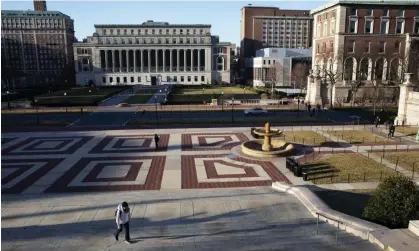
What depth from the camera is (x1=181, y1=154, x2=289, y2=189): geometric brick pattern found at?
23062mm

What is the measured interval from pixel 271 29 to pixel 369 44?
111m

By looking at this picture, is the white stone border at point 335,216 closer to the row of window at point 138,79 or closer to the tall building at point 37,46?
the row of window at point 138,79

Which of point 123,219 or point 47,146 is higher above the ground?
point 123,219

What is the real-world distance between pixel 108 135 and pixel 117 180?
16.3m

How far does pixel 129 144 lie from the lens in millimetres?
34656

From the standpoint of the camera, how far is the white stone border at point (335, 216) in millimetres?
13008

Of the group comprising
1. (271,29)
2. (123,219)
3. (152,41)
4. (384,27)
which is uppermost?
(271,29)

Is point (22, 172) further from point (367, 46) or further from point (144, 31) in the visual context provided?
point (144, 31)

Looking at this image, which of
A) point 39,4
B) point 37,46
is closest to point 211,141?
Answer: point 37,46

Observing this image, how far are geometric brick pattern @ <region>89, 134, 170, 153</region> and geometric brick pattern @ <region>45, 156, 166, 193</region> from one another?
2811 millimetres

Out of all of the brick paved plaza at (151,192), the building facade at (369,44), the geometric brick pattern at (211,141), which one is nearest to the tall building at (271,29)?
the building facade at (369,44)

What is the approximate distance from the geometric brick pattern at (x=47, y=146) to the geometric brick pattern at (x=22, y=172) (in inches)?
107

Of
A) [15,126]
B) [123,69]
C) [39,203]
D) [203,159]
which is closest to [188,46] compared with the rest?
[123,69]

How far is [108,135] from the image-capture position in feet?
128
